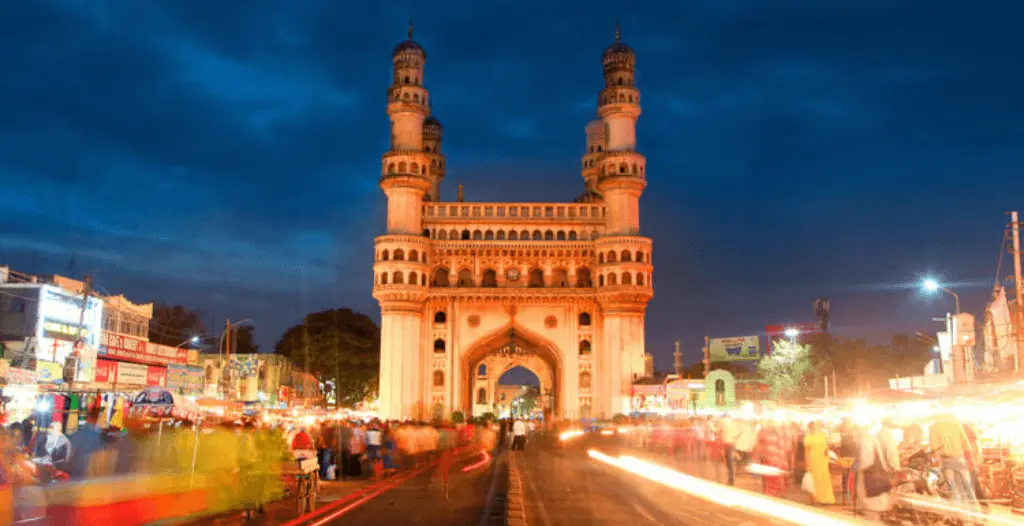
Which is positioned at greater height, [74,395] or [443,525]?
[74,395]

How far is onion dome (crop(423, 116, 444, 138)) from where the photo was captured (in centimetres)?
8312

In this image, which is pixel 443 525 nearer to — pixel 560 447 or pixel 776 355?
pixel 560 447

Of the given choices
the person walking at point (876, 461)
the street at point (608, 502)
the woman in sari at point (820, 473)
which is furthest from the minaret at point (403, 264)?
the person walking at point (876, 461)

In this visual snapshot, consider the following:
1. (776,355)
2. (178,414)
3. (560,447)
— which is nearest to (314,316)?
(776,355)

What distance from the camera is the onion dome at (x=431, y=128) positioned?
3273 inches

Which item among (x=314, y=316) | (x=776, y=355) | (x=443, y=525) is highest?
(x=314, y=316)

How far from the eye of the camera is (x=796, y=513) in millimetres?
9984

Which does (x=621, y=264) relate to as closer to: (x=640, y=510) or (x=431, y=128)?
(x=431, y=128)

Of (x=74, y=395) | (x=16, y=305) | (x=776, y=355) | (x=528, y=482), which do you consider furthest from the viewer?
(x=776, y=355)

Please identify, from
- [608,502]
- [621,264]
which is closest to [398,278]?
[621,264]

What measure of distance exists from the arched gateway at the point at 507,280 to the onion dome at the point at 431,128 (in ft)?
37.6

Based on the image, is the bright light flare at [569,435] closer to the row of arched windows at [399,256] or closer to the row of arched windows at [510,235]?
the row of arched windows at [510,235]

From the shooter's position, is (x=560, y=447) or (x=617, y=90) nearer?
(x=560, y=447)

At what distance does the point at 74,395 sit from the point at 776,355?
157 feet
